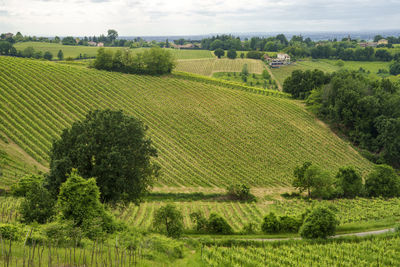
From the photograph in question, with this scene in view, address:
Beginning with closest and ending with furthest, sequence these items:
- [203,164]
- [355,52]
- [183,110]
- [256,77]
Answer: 1. [203,164]
2. [183,110]
3. [256,77]
4. [355,52]

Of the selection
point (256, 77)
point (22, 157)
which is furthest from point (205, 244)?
point (256, 77)

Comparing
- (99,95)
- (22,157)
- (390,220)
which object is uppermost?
(99,95)

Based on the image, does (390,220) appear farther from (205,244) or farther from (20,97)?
(20,97)

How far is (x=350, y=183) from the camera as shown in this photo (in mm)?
48438

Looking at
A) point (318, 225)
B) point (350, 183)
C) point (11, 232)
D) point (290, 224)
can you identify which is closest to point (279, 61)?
point (350, 183)

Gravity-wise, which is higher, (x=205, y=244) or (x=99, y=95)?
(x=99, y=95)

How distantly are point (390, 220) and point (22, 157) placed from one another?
150ft

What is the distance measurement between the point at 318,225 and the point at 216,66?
118 meters

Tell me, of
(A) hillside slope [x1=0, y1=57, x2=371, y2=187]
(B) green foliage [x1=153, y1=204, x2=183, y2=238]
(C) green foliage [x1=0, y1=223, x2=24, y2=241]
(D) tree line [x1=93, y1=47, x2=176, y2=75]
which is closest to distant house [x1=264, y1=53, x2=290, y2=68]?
(A) hillside slope [x1=0, y1=57, x2=371, y2=187]

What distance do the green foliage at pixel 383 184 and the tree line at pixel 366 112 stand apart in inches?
681

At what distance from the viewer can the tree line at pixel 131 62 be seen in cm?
9150

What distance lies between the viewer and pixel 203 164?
54.5 m

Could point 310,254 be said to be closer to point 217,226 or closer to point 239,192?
point 217,226

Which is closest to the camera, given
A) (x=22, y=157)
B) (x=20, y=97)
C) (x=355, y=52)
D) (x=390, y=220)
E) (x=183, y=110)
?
(x=390, y=220)
